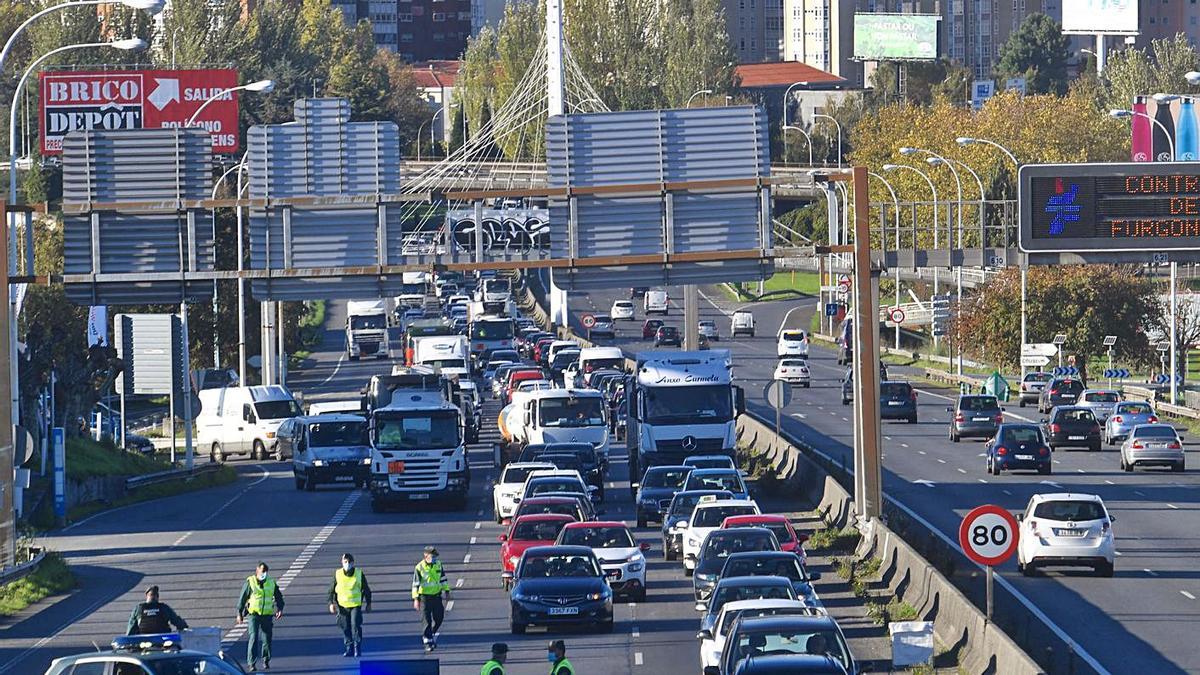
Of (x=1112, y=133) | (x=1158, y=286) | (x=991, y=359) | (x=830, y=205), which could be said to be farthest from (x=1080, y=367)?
(x=830, y=205)

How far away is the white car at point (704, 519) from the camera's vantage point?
33344 millimetres

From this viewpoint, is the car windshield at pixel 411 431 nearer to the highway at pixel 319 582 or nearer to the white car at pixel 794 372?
the highway at pixel 319 582

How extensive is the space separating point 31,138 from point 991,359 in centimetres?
6146

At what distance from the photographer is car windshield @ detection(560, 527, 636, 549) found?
30750 mm

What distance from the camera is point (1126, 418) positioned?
60000 millimetres

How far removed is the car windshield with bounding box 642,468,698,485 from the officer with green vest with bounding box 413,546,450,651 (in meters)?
15.8

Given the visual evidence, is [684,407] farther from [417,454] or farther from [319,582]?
[319,582]

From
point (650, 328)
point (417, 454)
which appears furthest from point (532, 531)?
point (650, 328)

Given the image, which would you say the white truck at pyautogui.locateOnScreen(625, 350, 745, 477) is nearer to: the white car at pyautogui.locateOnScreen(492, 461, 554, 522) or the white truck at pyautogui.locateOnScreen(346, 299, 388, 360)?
the white car at pyautogui.locateOnScreen(492, 461, 554, 522)

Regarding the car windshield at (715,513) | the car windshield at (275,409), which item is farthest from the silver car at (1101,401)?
the car windshield at (715,513)

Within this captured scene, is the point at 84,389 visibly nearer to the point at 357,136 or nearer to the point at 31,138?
the point at 357,136

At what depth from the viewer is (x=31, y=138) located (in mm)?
126688

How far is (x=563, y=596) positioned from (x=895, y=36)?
173 m

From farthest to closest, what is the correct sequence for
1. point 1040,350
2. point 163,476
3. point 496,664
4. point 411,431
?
point 1040,350 → point 163,476 → point 411,431 → point 496,664
